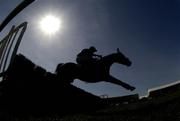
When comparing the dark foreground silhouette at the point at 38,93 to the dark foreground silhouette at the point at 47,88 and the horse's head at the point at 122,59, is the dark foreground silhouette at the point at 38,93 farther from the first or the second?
the horse's head at the point at 122,59

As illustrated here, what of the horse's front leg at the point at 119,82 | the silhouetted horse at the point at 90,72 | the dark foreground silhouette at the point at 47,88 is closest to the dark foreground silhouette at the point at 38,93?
the dark foreground silhouette at the point at 47,88

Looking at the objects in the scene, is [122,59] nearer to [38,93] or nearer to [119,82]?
[119,82]

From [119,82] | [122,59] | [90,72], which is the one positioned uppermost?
[122,59]

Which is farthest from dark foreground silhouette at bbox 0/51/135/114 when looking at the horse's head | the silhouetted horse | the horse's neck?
the horse's head

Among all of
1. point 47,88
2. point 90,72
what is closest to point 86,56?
point 90,72

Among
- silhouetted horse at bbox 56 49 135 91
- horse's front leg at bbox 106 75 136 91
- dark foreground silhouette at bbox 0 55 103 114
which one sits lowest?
dark foreground silhouette at bbox 0 55 103 114

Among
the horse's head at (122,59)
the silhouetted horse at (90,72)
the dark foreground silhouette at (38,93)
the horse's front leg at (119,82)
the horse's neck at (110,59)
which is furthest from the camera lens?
the horse's head at (122,59)

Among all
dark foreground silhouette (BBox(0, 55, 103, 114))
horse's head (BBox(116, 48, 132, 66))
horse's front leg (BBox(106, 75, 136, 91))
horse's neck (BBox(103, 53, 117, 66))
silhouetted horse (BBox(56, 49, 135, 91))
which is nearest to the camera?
dark foreground silhouette (BBox(0, 55, 103, 114))

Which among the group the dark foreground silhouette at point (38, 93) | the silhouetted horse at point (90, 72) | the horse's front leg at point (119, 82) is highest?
the silhouetted horse at point (90, 72)

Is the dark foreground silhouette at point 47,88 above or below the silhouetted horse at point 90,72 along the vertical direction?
below

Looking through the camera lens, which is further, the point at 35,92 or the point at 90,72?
the point at 90,72

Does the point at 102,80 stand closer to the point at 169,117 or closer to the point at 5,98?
the point at 5,98

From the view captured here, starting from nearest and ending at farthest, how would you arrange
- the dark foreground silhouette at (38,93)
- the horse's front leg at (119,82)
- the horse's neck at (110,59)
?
the dark foreground silhouette at (38,93) < the horse's front leg at (119,82) < the horse's neck at (110,59)

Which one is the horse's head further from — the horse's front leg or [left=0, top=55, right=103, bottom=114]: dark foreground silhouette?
[left=0, top=55, right=103, bottom=114]: dark foreground silhouette
